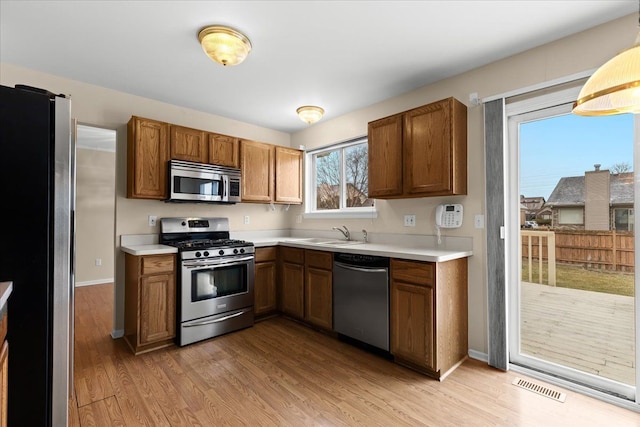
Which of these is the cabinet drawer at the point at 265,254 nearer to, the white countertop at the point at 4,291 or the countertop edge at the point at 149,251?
the countertop edge at the point at 149,251

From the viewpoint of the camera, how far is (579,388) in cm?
216

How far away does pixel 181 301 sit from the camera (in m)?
2.92

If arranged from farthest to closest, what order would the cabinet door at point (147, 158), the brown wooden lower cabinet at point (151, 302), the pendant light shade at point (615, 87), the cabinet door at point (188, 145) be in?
the cabinet door at point (188, 145), the cabinet door at point (147, 158), the brown wooden lower cabinet at point (151, 302), the pendant light shade at point (615, 87)

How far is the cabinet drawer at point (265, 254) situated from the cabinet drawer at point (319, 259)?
54 cm

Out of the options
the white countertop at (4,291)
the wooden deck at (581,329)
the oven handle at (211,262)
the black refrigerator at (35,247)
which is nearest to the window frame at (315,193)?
the oven handle at (211,262)

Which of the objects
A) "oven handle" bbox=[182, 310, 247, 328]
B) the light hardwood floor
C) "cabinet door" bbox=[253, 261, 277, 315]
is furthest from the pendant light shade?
"oven handle" bbox=[182, 310, 247, 328]

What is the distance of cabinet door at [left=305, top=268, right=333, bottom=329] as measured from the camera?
314 cm

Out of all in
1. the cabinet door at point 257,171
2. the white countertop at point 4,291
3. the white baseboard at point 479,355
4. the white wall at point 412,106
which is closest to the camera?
the white countertop at point 4,291

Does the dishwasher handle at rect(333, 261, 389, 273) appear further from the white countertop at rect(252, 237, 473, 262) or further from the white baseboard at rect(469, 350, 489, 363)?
the white baseboard at rect(469, 350, 489, 363)

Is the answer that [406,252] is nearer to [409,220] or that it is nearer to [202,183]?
[409,220]

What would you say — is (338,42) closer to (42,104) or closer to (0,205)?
(42,104)

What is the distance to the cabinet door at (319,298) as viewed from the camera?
314cm

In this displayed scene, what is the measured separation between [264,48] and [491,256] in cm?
253

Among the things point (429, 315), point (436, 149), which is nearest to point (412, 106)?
point (436, 149)
